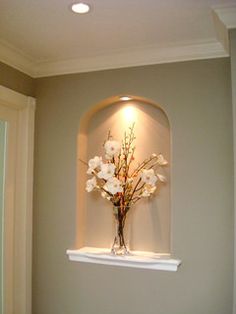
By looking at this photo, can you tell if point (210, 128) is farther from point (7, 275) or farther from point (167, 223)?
point (7, 275)

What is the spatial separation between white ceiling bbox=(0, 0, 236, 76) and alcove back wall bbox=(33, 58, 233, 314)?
13 cm

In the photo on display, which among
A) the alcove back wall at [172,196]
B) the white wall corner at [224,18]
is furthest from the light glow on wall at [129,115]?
the white wall corner at [224,18]

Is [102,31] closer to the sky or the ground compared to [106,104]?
closer to the sky

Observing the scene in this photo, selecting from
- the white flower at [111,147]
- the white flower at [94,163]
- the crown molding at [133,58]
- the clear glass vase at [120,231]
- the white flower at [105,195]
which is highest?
the crown molding at [133,58]

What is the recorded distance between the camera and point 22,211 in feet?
9.34

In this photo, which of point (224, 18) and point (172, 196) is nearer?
point (224, 18)

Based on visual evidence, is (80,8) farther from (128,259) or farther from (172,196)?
(128,259)

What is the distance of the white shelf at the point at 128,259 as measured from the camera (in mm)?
2506

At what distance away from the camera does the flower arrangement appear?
2.63 meters

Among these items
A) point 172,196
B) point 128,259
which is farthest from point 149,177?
point 128,259

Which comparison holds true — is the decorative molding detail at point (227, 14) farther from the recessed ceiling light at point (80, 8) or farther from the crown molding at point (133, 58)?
the recessed ceiling light at point (80, 8)

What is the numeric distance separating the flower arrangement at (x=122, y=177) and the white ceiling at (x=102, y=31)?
655mm

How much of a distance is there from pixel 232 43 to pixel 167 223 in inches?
53.4

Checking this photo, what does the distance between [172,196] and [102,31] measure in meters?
1.22
